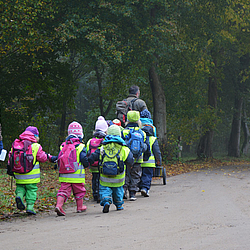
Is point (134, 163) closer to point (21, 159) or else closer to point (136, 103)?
point (136, 103)

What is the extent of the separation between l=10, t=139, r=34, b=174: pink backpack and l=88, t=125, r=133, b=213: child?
1143 millimetres

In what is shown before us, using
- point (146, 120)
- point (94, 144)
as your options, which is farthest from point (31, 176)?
point (146, 120)

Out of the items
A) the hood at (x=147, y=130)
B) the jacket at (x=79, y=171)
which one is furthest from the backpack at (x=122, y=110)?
the jacket at (x=79, y=171)

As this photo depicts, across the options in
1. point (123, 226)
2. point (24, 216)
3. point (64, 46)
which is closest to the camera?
point (123, 226)

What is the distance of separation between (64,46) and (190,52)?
8573 millimetres

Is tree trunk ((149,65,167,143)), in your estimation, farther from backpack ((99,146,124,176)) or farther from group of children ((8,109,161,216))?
backpack ((99,146,124,176))

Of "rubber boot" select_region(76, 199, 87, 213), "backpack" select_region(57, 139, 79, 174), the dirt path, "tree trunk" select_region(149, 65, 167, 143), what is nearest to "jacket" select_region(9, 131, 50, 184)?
"backpack" select_region(57, 139, 79, 174)

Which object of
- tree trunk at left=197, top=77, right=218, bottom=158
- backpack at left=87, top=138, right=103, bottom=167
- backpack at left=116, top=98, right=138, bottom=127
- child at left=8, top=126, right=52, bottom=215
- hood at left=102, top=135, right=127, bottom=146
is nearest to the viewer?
child at left=8, top=126, right=52, bottom=215

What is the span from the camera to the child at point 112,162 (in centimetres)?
854

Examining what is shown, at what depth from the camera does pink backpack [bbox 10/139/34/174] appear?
8.18 meters

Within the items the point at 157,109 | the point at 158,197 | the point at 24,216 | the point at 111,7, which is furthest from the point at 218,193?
the point at 157,109

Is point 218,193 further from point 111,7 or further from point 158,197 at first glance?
point 111,7

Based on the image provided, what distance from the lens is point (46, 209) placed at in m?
9.22

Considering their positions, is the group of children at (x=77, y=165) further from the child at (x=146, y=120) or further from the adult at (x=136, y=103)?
the adult at (x=136, y=103)
